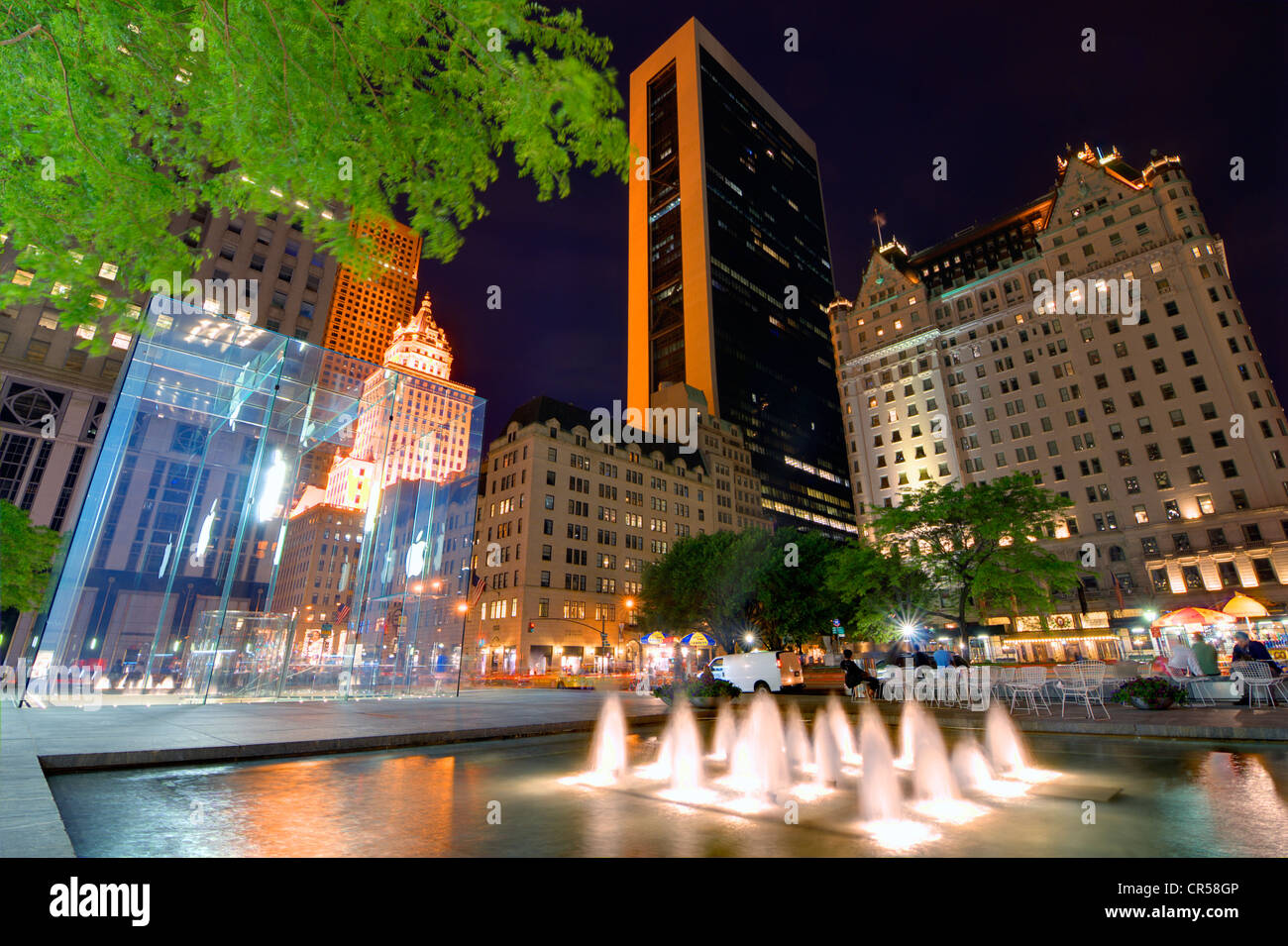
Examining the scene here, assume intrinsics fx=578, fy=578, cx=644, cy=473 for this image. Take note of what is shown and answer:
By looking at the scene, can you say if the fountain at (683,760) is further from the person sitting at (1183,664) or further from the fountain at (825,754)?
the person sitting at (1183,664)

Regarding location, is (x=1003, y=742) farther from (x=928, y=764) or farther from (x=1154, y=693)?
(x=1154, y=693)

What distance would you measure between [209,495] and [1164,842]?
25.0m

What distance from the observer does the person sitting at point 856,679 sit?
21.1m

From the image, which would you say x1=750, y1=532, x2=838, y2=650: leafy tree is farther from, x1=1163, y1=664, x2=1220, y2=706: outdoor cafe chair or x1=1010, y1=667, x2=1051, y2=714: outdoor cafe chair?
x1=1163, y1=664, x2=1220, y2=706: outdoor cafe chair

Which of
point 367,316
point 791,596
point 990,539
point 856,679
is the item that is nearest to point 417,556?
point 856,679

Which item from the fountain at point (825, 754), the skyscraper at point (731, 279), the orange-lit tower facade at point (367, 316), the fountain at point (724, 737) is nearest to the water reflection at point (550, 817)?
the fountain at point (825, 754)

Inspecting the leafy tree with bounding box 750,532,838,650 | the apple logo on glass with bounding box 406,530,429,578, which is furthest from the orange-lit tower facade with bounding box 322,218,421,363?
the apple logo on glass with bounding box 406,530,429,578

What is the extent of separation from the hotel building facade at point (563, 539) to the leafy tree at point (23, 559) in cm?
3312

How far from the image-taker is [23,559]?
113 feet

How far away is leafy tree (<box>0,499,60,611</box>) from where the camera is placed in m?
33.2

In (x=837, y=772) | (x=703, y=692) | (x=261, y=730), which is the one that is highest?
(x=703, y=692)

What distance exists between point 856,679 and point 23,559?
46.6 m

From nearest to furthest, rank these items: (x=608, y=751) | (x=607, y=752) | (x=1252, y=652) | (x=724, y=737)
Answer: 1. (x=607, y=752)
2. (x=608, y=751)
3. (x=724, y=737)
4. (x=1252, y=652)

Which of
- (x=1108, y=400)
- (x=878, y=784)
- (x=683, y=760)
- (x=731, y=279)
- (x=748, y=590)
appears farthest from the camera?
(x=731, y=279)
